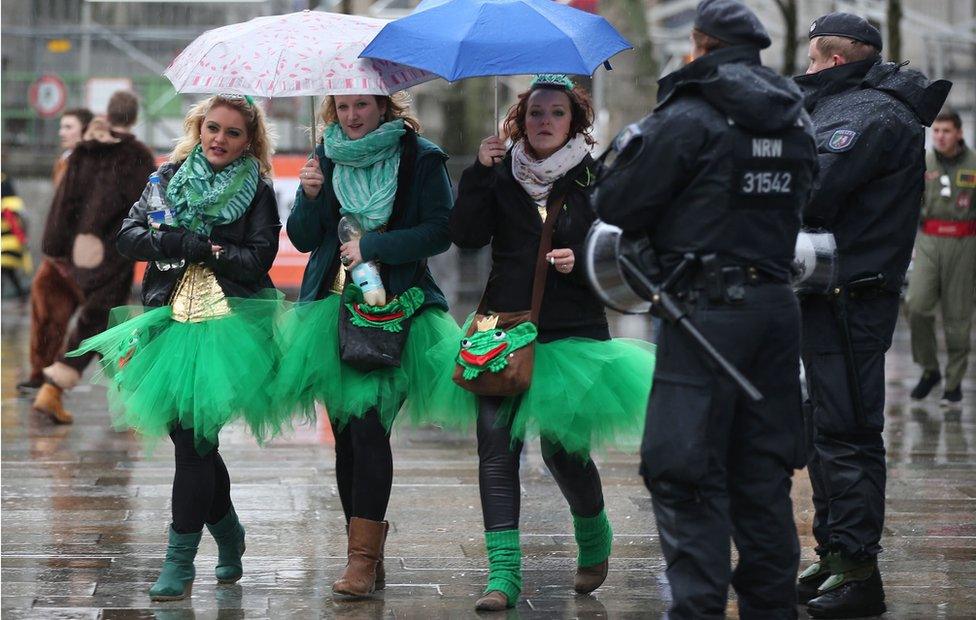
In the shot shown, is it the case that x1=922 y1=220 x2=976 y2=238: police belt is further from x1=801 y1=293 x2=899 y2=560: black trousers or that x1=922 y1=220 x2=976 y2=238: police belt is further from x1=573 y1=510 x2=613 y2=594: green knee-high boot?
x1=573 y1=510 x2=613 y2=594: green knee-high boot

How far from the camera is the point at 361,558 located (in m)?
5.62

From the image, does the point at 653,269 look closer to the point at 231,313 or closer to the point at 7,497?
the point at 231,313

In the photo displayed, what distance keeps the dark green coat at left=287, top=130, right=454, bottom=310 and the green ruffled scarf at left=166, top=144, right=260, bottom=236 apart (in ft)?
0.75

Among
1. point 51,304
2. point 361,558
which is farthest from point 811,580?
point 51,304

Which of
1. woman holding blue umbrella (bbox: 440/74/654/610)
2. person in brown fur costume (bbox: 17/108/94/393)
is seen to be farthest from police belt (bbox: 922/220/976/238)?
woman holding blue umbrella (bbox: 440/74/654/610)

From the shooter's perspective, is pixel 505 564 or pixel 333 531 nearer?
pixel 505 564

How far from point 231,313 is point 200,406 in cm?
43

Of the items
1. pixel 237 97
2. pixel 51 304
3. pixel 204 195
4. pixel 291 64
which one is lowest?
pixel 51 304

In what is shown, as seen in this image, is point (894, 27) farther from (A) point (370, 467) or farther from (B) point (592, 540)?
(A) point (370, 467)

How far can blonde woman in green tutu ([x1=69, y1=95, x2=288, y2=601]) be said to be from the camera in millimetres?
5625

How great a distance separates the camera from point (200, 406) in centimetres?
555

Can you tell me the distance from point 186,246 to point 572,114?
1.52 meters

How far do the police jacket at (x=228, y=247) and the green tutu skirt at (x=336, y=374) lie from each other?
231 millimetres

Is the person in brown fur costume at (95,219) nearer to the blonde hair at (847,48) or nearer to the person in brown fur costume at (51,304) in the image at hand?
the person in brown fur costume at (51,304)
